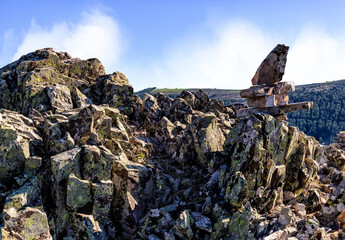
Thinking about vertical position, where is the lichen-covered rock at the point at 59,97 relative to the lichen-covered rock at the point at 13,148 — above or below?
above

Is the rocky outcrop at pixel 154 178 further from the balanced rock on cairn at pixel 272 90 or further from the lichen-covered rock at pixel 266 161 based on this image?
the balanced rock on cairn at pixel 272 90

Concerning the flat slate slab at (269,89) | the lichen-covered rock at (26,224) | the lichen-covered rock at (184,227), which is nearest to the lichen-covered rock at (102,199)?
the lichen-covered rock at (26,224)

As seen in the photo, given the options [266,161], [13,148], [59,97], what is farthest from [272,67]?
[13,148]

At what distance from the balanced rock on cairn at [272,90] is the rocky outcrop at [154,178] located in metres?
0.29

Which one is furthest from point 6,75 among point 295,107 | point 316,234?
point 316,234

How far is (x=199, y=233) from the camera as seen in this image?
58.4 ft

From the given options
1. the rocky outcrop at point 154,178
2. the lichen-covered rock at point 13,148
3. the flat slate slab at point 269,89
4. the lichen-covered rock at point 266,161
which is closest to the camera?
the rocky outcrop at point 154,178

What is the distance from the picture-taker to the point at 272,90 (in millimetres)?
23359

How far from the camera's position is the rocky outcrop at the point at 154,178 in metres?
17.7

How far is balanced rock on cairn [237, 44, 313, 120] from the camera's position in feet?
75.9

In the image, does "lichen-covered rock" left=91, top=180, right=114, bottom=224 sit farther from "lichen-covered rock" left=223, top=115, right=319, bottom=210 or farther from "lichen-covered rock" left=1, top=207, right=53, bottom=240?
"lichen-covered rock" left=223, top=115, right=319, bottom=210

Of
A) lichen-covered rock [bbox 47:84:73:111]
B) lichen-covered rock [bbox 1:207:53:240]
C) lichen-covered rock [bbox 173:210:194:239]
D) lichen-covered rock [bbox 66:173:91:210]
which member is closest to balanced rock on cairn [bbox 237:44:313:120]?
lichen-covered rock [bbox 173:210:194:239]

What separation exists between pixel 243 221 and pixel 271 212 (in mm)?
4017

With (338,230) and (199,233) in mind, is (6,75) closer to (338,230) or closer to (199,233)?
(199,233)
